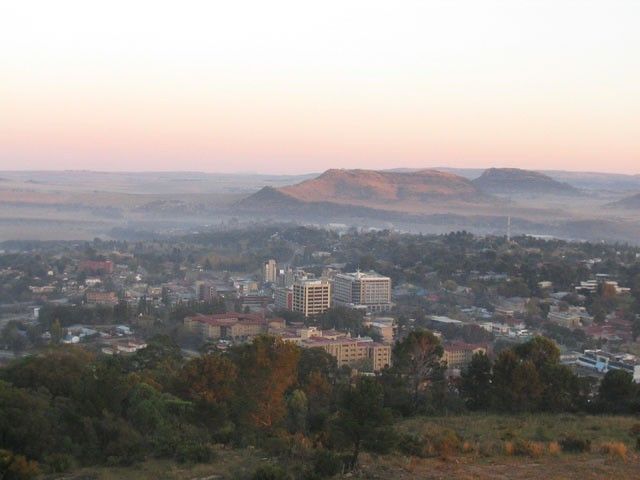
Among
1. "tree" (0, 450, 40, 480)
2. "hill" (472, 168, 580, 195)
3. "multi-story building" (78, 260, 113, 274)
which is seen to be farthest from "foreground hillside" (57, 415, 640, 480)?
"hill" (472, 168, 580, 195)

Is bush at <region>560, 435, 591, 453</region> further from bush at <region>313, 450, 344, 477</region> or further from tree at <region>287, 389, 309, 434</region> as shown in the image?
tree at <region>287, 389, 309, 434</region>

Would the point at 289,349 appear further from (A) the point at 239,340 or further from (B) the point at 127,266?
(B) the point at 127,266

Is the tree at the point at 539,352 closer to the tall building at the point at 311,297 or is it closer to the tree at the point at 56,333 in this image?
the tree at the point at 56,333

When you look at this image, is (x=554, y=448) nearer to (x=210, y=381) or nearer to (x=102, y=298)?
(x=210, y=381)

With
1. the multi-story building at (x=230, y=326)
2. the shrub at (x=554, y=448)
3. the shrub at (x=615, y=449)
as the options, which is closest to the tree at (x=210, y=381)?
the shrub at (x=554, y=448)

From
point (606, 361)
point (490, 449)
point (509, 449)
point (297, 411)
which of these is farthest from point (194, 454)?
point (606, 361)
